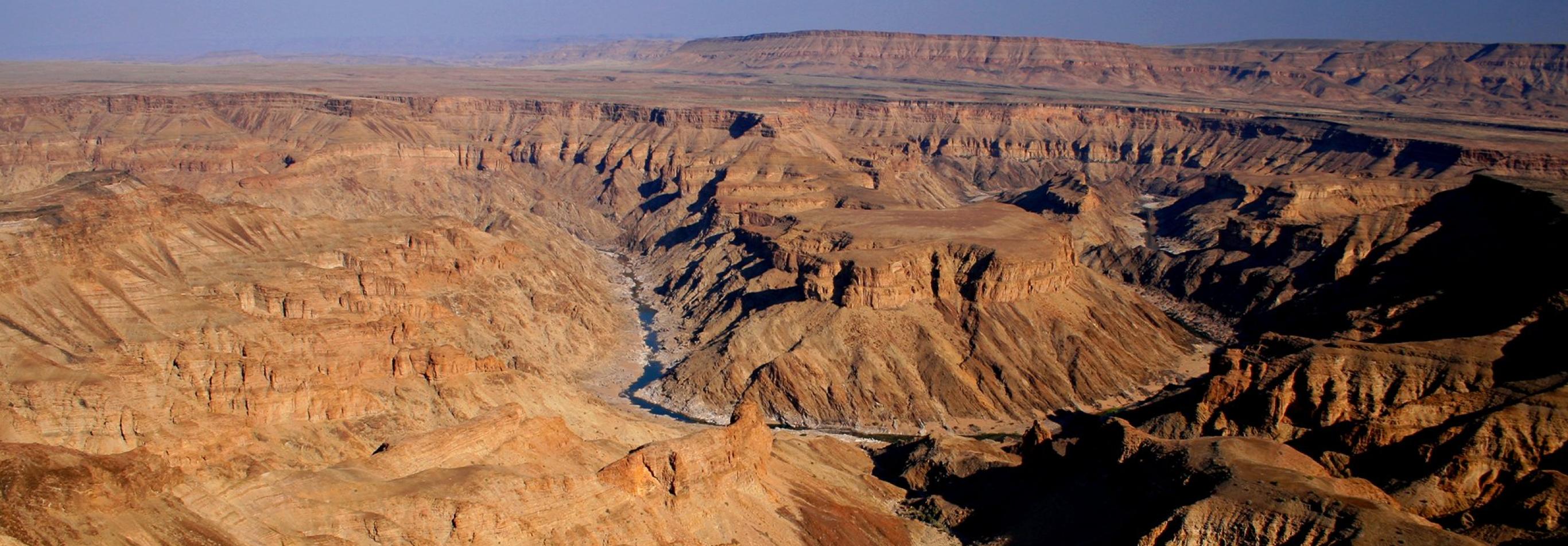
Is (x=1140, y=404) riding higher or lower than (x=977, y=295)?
lower

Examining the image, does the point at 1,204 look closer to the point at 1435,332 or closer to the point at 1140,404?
the point at 1140,404

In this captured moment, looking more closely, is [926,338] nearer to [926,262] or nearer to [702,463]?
[926,262]

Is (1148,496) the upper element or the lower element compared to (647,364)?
upper

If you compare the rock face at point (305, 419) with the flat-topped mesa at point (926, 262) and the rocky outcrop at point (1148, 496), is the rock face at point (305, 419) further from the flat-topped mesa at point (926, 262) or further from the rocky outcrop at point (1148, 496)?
the flat-topped mesa at point (926, 262)

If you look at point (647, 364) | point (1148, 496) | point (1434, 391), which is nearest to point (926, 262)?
point (647, 364)

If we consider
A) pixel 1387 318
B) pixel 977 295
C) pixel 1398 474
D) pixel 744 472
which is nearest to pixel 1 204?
pixel 744 472

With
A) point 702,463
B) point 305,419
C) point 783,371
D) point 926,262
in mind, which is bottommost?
point 783,371
